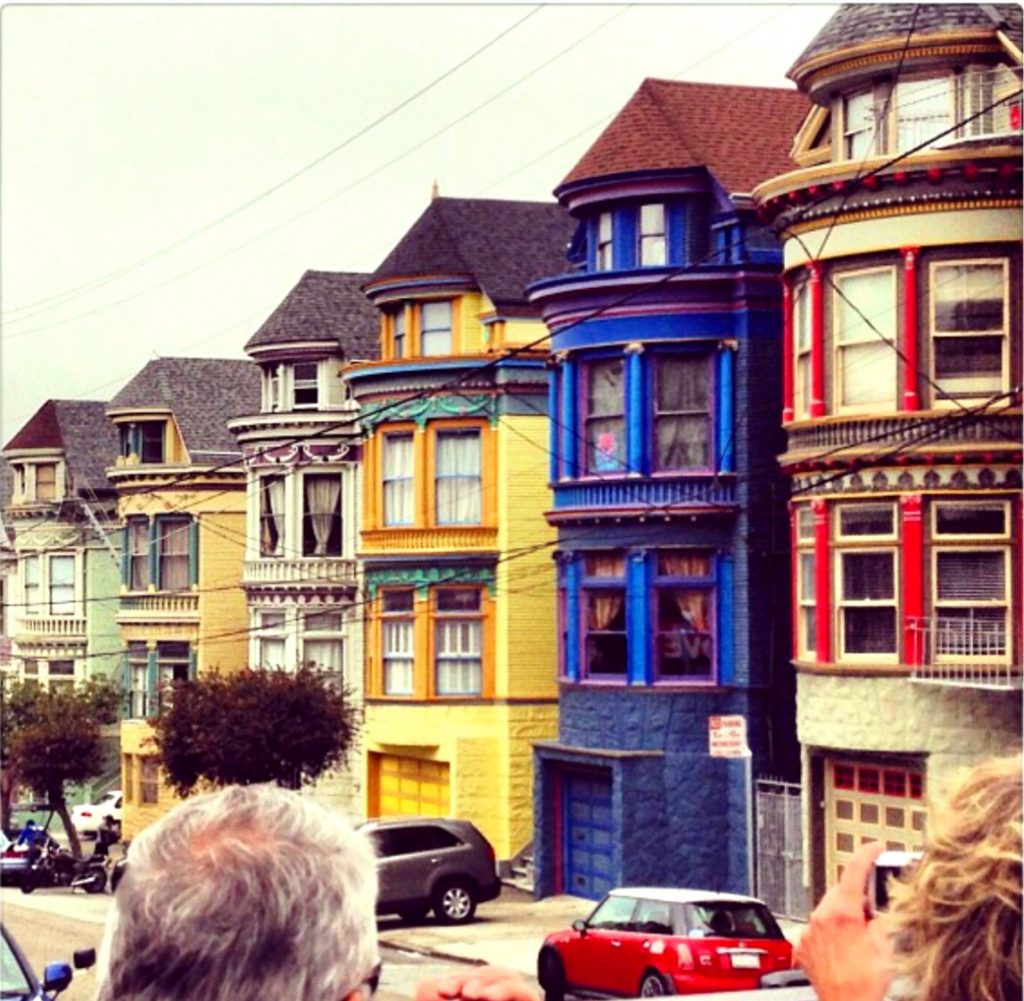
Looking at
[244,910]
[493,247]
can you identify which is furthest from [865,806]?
[244,910]

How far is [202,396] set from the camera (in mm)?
12070

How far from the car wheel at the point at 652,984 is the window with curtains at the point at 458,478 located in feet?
12.0

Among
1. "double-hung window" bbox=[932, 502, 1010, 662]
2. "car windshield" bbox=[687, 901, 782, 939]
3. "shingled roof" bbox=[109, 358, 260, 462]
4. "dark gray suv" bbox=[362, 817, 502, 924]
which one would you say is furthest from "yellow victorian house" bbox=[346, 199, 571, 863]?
"double-hung window" bbox=[932, 502, 1010, 662]

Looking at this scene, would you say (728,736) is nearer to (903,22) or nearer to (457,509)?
(457,509)

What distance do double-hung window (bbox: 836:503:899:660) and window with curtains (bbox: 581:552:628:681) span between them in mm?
2392

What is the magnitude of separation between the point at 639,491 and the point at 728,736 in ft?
6.42

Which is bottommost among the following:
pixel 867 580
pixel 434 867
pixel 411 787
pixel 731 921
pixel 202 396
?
pixel 731 921

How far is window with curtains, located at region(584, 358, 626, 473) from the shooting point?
56.1 ft

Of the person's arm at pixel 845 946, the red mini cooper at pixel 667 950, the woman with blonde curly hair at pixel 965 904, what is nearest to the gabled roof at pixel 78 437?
the red mini cooper at pixel 667 950

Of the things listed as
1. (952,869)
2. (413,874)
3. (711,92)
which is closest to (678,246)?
(711,92)

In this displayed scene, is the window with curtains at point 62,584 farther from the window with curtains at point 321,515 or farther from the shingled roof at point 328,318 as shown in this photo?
the window with curtains at point 321,515

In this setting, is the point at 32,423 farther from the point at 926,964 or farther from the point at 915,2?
the point at 926,964

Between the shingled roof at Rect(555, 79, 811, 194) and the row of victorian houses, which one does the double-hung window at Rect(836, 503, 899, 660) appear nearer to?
the row of victorian houses

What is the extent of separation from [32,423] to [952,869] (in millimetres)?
7790
